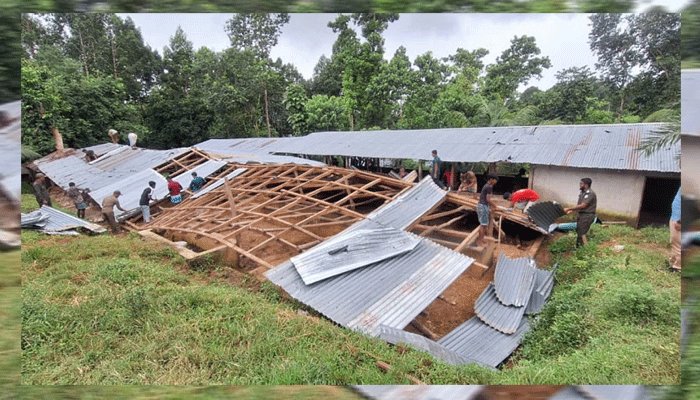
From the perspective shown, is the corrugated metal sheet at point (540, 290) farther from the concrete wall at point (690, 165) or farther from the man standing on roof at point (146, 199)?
the man standing on roof at point (146, 199)

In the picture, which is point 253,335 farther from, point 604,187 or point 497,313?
point 604,187

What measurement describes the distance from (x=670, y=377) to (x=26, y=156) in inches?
204

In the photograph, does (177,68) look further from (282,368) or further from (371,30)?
(282,368)

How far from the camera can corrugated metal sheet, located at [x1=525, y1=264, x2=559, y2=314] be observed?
363 cm

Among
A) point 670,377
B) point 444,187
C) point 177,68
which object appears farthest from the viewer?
point 444,187

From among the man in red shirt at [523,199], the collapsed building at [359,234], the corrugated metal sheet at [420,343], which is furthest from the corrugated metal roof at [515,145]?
the corrugated metal sheet at [420,343]

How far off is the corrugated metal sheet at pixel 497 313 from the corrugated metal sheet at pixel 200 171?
13.9 ft

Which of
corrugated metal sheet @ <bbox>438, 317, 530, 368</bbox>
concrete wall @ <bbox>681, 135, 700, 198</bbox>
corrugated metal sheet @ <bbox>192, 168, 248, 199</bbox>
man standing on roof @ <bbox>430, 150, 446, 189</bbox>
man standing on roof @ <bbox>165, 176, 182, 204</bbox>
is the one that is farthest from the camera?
man standing on roof @ <bbox>430, 150, 446, 189</bbox>

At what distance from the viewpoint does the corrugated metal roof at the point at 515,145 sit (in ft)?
10.7

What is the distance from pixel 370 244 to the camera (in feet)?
11.4

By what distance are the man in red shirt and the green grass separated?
3.45 ft

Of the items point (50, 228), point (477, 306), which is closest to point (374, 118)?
point (477, 306)

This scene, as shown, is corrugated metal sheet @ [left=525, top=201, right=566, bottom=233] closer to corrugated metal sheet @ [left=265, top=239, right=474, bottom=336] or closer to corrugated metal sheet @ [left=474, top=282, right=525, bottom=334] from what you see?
corrugated metal sheet @ [left=474, top=282, right=525, bottom=334]

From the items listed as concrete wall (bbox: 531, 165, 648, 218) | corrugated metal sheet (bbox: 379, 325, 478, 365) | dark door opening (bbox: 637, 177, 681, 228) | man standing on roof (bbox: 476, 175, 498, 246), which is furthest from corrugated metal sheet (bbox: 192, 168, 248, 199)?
dark door opening (bbox: 637, 177, 681, 228)
